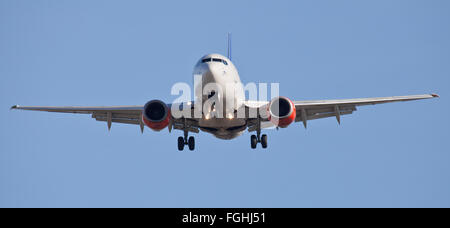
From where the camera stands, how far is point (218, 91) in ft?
99.1

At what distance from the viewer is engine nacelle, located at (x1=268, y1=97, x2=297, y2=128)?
3078cm

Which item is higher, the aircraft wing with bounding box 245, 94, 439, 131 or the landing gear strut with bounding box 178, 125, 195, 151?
the aircraft wing with bounding box 245, 94, 439, 131

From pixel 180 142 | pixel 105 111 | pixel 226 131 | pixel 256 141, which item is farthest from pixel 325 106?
pixel 105 111

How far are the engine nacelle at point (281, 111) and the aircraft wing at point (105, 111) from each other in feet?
24.4

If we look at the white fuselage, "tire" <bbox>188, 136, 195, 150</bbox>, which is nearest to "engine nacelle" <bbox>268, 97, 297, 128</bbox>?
the white fuselage

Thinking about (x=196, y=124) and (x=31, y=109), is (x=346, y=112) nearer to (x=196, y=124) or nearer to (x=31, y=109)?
(x=196, y=124)

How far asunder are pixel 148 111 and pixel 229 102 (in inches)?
159

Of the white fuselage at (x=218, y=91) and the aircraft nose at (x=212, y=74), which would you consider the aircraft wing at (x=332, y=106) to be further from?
the aircraft nose at (x=212, y=74)

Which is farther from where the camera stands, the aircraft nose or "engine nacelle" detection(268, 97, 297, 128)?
"engine nacelle" detection(268, 97, 297, 128)

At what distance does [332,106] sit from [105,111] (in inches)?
495

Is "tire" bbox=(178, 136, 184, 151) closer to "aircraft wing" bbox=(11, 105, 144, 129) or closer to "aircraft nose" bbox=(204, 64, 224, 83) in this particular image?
"aircraft wing" bbox=(11, 105, 144, 129)

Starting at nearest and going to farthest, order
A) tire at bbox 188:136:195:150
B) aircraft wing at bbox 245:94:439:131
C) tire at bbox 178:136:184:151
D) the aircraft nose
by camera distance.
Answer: the aircraft nose
aircraft wing at bbox 245:94:439:131
tire at bbox 178:136:184:151
tire at bbox 188:136:195:150

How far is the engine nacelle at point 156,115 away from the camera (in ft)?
101

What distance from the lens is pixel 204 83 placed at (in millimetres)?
30312
